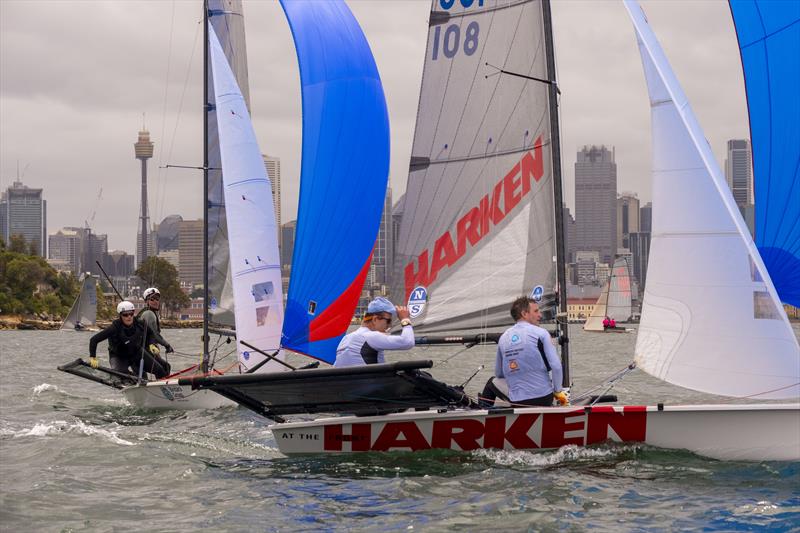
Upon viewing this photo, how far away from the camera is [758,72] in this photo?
968 cm

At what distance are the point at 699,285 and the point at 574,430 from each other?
1.62 m

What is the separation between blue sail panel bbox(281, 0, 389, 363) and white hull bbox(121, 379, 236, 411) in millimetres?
3069

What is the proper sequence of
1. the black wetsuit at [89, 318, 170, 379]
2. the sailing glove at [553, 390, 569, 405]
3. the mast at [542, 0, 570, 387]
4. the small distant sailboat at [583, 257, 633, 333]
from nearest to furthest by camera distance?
the sailing glove at [553, 390, 569, 405]
the mast at [542, 0, 570, 387]
the black wetsuit at [89, 318, 170, 379]
the small distant sailboat at [583, 257, 633, 333]

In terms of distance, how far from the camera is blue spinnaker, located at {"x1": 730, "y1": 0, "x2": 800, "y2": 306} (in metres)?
9.36

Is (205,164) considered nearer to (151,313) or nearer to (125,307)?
(151,313)

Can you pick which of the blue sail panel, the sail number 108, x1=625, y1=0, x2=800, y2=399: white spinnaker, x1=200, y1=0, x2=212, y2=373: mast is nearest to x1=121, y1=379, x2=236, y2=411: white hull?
x1=200, y1=0, x2=212, y2=373: mast

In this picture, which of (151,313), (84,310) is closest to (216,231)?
(151,313)

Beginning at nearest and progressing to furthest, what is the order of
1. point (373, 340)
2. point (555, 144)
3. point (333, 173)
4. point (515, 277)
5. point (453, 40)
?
1. point (373, 340)
2. point (555, 144)
3. point (515, 277)
4. point (453, 40)
5. point (333, 173)

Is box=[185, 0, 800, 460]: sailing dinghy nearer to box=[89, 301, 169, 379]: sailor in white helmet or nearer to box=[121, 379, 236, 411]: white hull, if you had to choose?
box=[121, 379, 236, 411]: white hull

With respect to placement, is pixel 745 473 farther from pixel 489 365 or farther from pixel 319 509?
pixel 489 365

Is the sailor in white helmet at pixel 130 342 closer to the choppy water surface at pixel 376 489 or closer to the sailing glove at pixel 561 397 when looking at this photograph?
the choppy water surface at pixel 376 489

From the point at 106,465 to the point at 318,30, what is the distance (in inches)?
254

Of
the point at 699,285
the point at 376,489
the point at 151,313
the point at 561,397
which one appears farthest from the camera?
the point at 151,313

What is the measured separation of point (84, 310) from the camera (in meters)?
78.4
